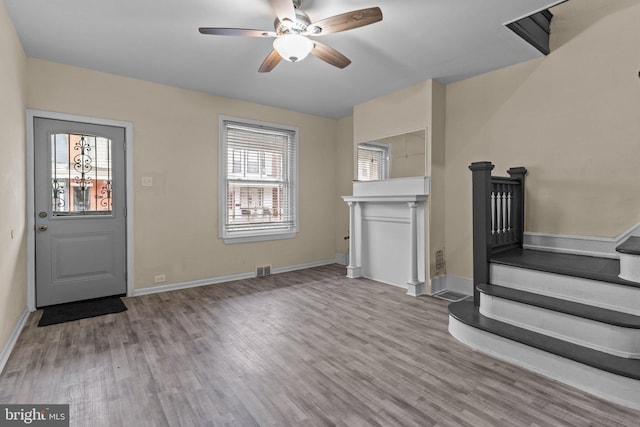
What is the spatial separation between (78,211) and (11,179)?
3.61 feet

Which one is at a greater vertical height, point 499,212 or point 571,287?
point 499,212

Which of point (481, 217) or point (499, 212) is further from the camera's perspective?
point (499, 212)

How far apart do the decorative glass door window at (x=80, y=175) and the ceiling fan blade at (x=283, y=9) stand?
2.81m

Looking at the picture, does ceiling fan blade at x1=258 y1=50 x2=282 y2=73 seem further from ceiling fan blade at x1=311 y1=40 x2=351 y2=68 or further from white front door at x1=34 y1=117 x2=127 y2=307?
white front door at x1=34 y1=117 x2=127 y2=307

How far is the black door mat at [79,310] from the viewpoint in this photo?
3.21 m

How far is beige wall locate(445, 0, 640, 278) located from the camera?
9.54 ft

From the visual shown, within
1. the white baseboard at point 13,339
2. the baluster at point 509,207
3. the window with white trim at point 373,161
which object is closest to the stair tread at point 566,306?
the baluster at point 509,207

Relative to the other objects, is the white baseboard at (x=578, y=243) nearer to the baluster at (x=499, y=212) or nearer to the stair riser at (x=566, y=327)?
the baluster at (x=499, y=212)

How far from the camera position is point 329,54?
9.25 feet

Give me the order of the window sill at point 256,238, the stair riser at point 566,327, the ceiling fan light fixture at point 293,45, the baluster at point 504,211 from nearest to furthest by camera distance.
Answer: the stair riser at point 566,327, the ceiling fan light fixture at point 293,45, the baluster at point 504,211, the window sill at point 256,238

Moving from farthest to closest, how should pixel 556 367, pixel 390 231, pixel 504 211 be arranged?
pixel 390 231, pixel 504 211, pixel 556 367

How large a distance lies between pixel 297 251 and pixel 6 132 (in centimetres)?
390

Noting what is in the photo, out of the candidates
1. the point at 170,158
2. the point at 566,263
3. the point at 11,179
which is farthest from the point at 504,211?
the point at 11,179

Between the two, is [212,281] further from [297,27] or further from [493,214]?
[493,214]
